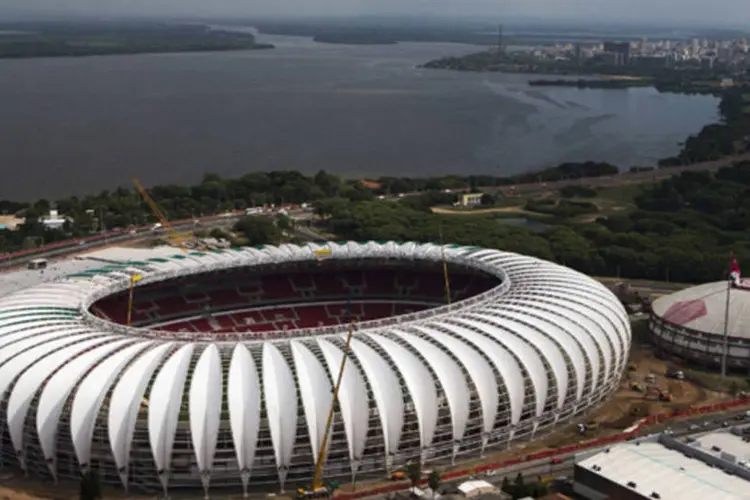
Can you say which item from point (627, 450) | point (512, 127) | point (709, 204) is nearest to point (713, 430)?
point (627, 450)

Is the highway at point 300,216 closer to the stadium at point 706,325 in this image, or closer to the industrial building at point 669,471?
the stadium at point 706,325

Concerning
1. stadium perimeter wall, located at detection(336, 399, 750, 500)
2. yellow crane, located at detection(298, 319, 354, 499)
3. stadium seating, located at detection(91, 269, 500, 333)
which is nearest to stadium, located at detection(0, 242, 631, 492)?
yellow crane, located at detection(298, 319, 354, 499)

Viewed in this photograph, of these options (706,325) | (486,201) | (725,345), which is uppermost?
(706,325)

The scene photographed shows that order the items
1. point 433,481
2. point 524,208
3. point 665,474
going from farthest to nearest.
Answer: point 524,208 → point 433,481 → point 665,474

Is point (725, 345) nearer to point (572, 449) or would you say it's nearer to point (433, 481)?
point (572, 449)

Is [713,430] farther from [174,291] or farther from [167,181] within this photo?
[167,181]

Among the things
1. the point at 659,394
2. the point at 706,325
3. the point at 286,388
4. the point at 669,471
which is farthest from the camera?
the point at 706,325

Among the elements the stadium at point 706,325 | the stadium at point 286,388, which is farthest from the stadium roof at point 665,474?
the stadium at point 706,325

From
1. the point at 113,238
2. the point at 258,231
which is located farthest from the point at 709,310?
the point at 113,238
